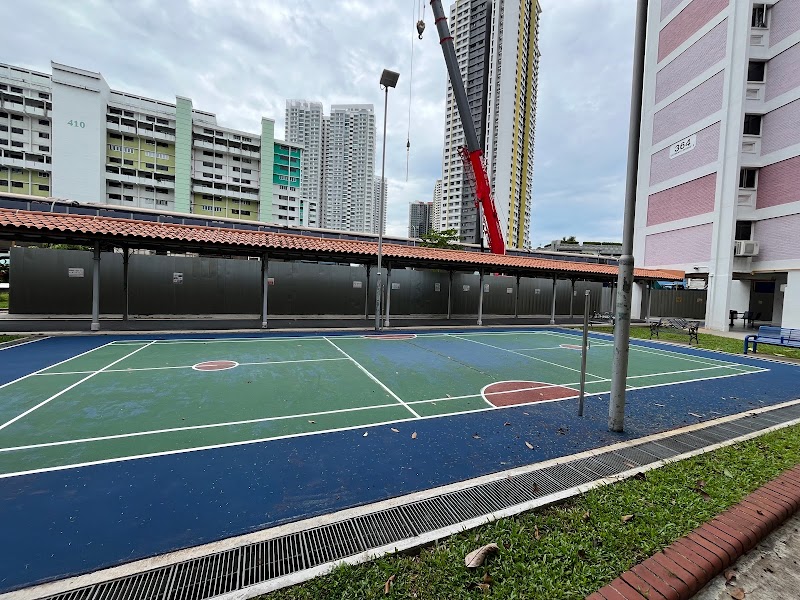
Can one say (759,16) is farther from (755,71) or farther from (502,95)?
(502,95)

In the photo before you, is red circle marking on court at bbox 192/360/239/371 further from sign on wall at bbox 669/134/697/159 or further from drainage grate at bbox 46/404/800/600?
sign on wall at bbox 669/134/697/159

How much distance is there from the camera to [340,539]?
2.86 m

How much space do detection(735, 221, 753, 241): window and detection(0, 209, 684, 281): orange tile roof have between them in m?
10.5

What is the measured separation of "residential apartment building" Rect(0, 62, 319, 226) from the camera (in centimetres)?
5253

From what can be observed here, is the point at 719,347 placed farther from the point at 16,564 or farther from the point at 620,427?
the point at 16,564

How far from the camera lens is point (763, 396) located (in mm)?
7586

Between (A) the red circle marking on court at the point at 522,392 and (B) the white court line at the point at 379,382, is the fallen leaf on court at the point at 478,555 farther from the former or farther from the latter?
(A) the red circle marking on court at the point at 522,392

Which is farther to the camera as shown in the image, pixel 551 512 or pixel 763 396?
pixel 763 396

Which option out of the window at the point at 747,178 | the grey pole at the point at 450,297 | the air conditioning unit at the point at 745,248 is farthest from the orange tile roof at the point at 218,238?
the window at the point at 747,178

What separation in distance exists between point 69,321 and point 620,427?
1973 cm

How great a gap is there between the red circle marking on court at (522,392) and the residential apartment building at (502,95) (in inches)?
2735

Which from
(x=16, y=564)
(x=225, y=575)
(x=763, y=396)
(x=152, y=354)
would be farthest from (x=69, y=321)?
(x=763, y=396)

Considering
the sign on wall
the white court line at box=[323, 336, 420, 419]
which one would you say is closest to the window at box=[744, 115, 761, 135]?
the sign on wall

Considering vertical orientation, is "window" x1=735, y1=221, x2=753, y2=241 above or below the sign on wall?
below
